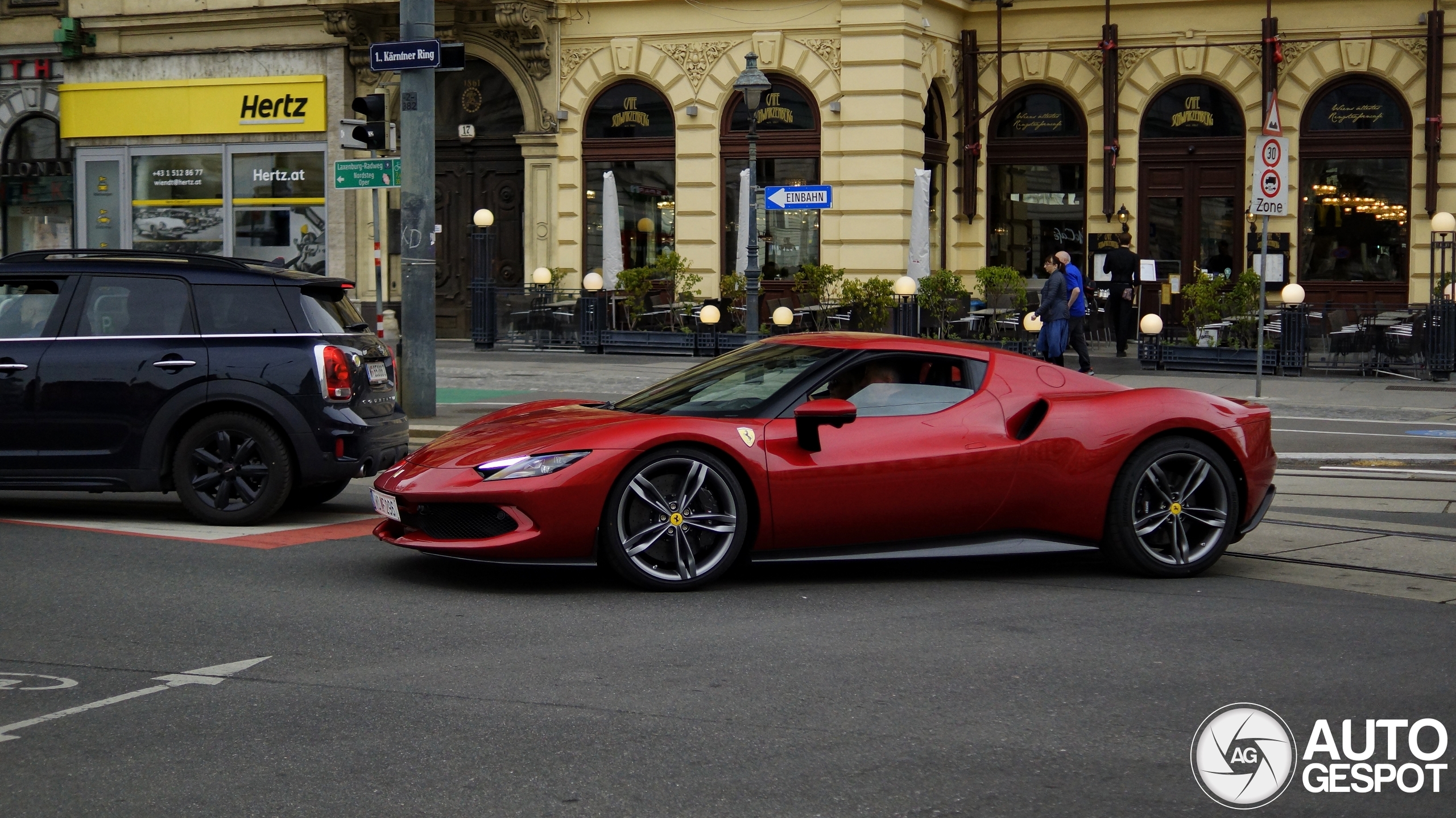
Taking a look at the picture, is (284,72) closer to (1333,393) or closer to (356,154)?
(356,154)

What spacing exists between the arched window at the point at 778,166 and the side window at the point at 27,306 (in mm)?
→ 18183

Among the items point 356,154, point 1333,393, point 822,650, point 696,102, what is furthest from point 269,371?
point 356,154

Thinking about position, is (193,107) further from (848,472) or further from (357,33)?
(848,472)

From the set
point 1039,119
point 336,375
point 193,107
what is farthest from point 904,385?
point 193,107

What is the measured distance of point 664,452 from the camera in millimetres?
7445

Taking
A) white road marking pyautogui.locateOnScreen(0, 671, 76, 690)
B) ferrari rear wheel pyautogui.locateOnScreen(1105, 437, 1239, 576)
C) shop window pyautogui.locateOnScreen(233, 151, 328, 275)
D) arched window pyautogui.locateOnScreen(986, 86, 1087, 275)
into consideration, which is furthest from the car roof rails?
arched window pyautogui.locateOnScreen(986, 86, 1087, 275)

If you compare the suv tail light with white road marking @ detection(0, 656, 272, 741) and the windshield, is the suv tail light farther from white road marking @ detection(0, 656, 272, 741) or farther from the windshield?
white road marking @ detection(0, 656, 272, 741)

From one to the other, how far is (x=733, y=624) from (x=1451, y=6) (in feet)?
79.0

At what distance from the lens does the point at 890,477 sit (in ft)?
25.0

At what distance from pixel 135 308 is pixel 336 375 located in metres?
1.26

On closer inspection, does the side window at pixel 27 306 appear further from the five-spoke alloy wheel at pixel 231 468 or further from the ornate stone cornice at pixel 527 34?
the ornate stone cornice at pixel 527 34

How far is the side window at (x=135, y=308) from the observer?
31.8 ft

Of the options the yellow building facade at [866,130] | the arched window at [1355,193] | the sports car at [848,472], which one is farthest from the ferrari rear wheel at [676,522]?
the arched window at [1355,193]

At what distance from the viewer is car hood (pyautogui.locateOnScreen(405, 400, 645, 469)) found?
7434 mm
